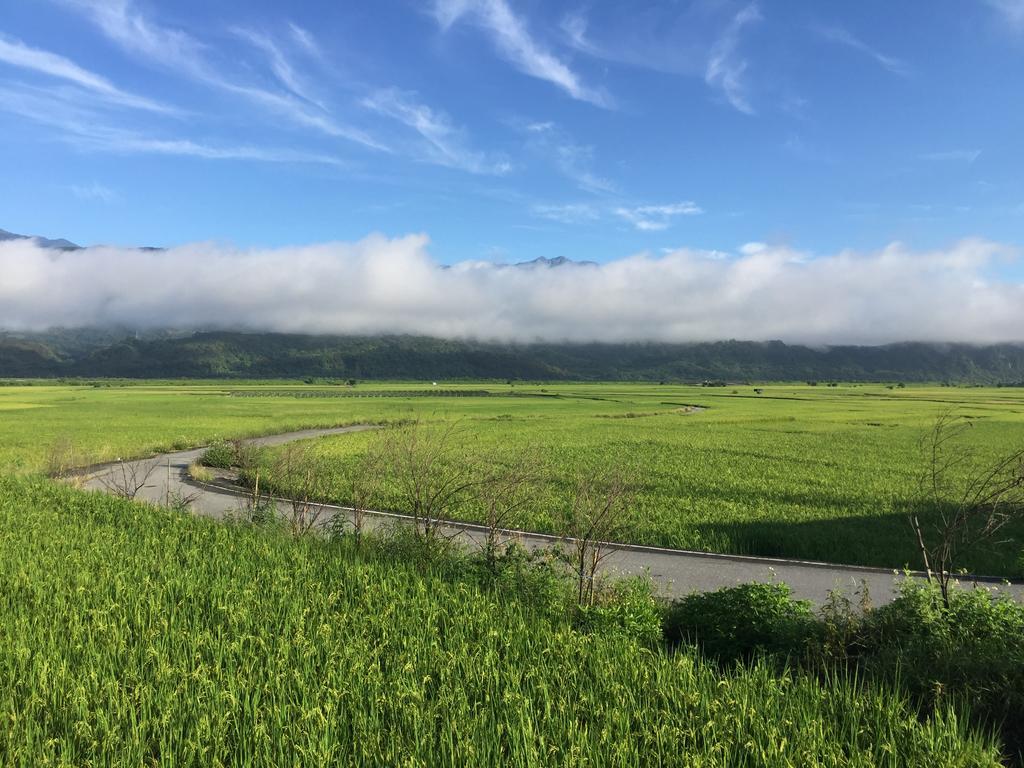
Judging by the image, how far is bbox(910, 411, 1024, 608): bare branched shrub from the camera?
342 inches

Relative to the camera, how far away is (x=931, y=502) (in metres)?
23.8

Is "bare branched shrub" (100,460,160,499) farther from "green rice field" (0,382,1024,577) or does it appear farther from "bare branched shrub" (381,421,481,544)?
"bare branched shrub" (381,421,481,544)

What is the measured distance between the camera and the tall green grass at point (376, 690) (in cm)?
458

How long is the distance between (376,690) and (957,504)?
23.5 meters

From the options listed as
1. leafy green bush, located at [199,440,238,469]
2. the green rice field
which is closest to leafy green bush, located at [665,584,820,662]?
the green rice field

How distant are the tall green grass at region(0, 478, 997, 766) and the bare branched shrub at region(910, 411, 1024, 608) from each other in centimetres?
428

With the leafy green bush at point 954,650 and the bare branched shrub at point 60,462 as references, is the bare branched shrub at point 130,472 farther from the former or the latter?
the leafy green bush at point 954,650

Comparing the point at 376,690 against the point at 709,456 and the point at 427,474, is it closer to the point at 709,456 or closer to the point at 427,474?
the point at 427,474

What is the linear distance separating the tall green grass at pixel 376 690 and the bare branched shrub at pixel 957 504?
4.28m

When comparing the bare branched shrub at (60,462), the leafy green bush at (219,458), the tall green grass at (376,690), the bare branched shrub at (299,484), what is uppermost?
the tall green grass at (376,690)

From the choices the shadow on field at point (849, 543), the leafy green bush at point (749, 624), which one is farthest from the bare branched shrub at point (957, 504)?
the leafy green bush at point (749, 624)

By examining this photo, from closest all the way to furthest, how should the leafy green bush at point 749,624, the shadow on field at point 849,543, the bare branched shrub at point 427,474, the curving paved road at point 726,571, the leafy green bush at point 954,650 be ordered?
the leafy green bush at point 954,650
the leafy green bush at point 749,624
the bare branched shrub at point 427,474
the curving paved road at point 726,571
the shadow on field at point 849,543

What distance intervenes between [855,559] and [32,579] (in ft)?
63.0

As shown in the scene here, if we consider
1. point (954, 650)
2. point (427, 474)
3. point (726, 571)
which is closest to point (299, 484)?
point (427, 474)
